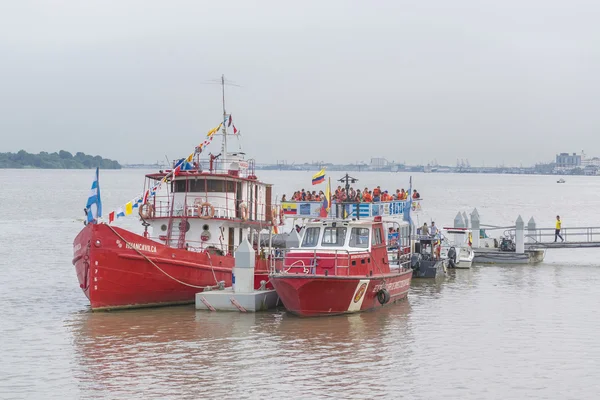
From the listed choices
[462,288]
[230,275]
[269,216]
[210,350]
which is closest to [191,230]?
[230,275]

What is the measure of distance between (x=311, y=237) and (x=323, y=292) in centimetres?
219

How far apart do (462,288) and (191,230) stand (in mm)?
11857

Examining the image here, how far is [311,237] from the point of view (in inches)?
1097

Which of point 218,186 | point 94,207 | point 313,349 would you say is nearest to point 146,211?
point 218,186

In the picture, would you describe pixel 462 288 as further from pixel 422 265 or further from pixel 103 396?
pixel 103 396

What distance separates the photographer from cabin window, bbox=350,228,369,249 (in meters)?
27.8

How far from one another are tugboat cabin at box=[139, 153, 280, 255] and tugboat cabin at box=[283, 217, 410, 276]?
389 cm

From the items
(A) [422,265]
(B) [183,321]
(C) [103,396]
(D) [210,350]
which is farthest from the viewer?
(A) [422,265]

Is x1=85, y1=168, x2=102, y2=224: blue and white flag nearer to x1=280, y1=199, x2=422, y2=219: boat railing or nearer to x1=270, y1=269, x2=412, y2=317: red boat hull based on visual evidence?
x1=270, y1=269, x2=412, y2=317: red boat hull

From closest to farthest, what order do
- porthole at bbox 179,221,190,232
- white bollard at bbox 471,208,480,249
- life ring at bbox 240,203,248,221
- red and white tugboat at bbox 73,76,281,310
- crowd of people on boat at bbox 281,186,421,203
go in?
red and white tugboat at bbox 73,76,281,310
porthole at bbox 179,221,190,232
life ring at bbox 240,203,248,221
crowd of people on boat at bbox 281,186,421,203
white bollard at bbox 471,208,480,249

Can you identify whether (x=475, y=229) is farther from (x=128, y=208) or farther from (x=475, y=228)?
(x=128, y=208)

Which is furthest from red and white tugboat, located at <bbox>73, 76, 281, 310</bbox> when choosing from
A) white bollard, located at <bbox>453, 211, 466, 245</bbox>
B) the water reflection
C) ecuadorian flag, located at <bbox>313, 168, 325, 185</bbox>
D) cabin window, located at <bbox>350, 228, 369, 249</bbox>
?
white bollard, located at <bbox>453, 211, 466, 245</bbox>

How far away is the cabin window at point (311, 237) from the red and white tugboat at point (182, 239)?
3330 mm

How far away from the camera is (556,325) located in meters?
26.7
